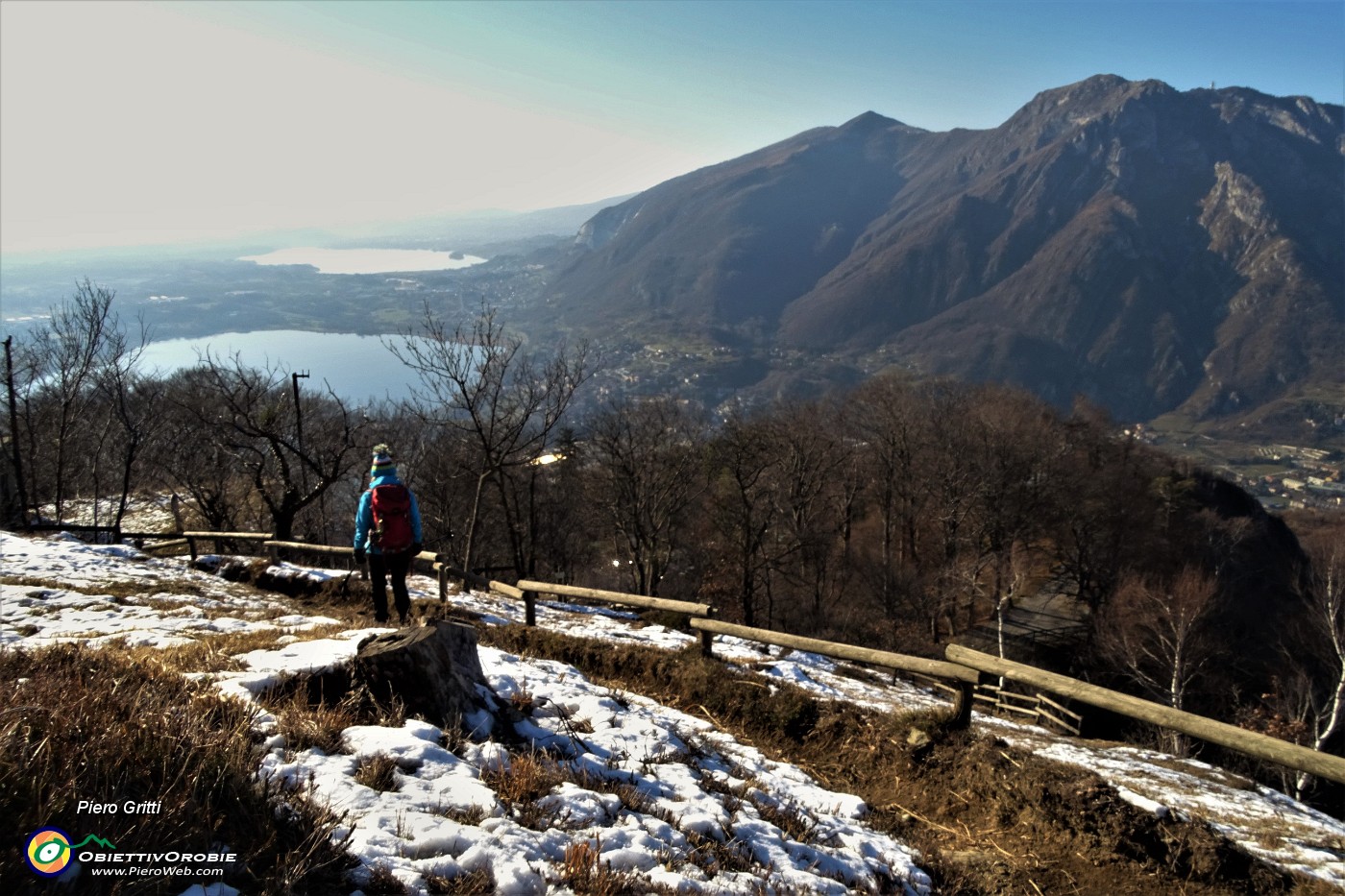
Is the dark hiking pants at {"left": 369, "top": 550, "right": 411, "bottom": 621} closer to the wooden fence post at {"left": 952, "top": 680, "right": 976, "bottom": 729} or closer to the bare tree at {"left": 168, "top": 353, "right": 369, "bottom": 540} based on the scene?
the wooden fence post at {"left": 952, "top": 680, "right": 976, "bottom": 729}

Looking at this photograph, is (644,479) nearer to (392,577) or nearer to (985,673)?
(392,577)

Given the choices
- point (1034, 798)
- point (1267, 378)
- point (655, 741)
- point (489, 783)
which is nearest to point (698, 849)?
point (489, 783)

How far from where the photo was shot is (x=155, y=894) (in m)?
2.41

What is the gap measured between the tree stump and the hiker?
10.5 ft

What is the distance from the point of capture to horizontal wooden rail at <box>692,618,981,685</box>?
715cm

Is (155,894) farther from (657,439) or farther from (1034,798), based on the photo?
(657,439)

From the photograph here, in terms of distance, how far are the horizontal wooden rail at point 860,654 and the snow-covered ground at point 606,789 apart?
4.87 feet

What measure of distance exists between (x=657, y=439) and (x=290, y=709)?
27872mm

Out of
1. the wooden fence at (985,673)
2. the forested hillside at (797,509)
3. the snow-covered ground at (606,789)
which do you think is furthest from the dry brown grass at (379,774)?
the forested hillside at (797,509)

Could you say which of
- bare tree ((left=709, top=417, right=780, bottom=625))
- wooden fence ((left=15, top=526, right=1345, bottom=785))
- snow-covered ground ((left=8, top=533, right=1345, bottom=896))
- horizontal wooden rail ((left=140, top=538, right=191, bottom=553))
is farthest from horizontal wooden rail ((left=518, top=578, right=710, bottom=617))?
bare tree ((left=709, top=417, right=780, bottom=625))

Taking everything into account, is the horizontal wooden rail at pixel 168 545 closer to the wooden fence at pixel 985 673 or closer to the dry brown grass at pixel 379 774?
the wooden fence at pixel 985 673

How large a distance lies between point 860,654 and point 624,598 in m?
4.42

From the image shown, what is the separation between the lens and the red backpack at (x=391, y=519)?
8.65m

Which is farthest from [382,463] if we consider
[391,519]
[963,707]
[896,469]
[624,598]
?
[896,469]
